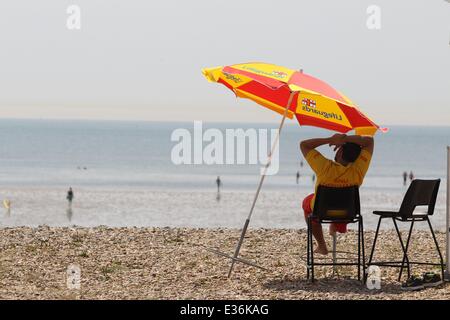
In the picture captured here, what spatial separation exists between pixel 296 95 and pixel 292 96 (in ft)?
1.69

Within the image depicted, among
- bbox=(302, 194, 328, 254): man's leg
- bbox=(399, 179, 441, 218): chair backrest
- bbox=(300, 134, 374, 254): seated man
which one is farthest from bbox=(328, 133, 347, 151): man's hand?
bbox=(399, 179, 441, 218): chair backrest

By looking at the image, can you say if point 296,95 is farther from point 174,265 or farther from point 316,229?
point 174,265

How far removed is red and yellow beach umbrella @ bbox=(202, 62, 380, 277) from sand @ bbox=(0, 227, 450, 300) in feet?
1.89

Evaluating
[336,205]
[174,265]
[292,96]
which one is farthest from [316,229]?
[174,265]

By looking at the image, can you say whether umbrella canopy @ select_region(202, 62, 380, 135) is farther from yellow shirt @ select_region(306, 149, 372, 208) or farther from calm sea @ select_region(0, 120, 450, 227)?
calm sea @ select_region(0, 120, 450, 227)

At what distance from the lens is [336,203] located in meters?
7.98

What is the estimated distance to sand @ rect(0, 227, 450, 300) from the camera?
7863 millimetres

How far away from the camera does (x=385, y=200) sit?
129ft

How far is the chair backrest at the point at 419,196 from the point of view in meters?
7.94

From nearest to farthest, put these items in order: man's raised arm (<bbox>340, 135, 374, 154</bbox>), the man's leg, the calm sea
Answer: man's raised arm (<bbox>340, 135, 374, 154</bbox>) → the man's leg → the calm sea

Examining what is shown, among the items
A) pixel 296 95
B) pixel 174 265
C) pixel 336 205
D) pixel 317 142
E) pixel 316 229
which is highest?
pixel 296 95

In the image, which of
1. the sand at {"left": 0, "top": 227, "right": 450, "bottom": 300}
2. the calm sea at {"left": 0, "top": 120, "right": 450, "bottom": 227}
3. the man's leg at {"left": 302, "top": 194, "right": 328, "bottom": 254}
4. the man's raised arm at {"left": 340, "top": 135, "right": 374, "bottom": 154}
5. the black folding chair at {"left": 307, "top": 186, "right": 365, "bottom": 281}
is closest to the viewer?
the sand at {"left": 0, "top": 227, "right": 450, "bottom": 300}

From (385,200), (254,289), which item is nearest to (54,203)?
(385,200)

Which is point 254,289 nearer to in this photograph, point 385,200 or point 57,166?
point 385,200
